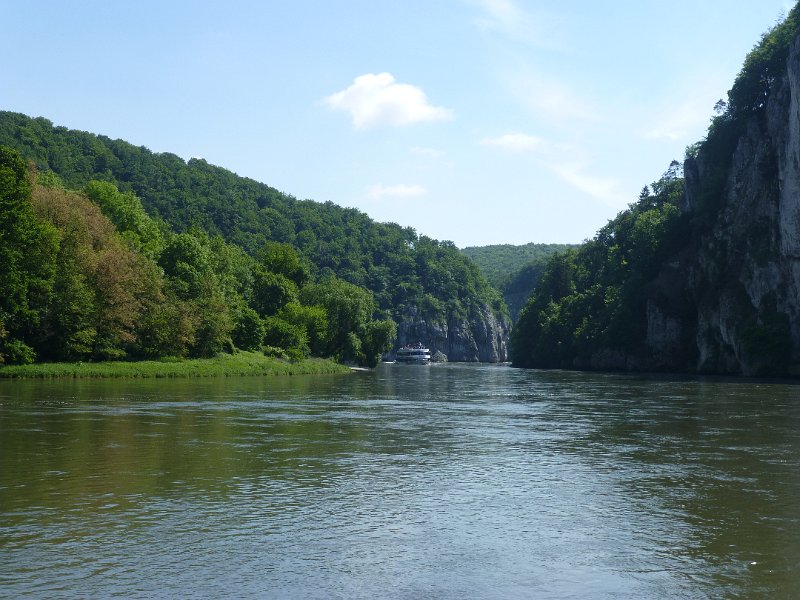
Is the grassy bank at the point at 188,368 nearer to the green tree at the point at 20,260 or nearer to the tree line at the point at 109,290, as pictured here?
the tree line at the point at 109,290

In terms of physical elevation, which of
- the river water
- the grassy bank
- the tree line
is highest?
the tree line

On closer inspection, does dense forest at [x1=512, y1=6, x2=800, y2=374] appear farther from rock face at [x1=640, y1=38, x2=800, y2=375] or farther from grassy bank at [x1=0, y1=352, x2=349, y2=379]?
grassy bank at [x1=0, y1=352, x2=349, y2=379]

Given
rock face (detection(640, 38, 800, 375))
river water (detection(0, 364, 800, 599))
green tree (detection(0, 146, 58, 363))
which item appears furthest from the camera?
rock face (detection(640, 38, 800, 375))

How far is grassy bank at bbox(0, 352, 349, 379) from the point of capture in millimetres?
63500

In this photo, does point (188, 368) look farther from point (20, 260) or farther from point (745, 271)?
point (745, 271)

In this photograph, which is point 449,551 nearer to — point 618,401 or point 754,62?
point 618,401

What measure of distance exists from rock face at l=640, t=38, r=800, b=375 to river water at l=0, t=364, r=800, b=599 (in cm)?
6026

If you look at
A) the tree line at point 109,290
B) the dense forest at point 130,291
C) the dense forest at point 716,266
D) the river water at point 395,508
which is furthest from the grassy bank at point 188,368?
the dense forest at point 716,266

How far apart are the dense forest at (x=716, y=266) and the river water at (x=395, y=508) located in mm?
63936

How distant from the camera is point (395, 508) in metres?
16.6

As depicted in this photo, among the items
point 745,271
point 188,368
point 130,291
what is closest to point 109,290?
point 130,291

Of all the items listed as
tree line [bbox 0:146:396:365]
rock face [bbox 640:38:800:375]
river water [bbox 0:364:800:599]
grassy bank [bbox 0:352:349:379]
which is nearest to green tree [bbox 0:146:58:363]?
tree line [bbox 0:146:396:365]

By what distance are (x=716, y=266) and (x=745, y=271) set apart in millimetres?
8306

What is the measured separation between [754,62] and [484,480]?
108 meters
